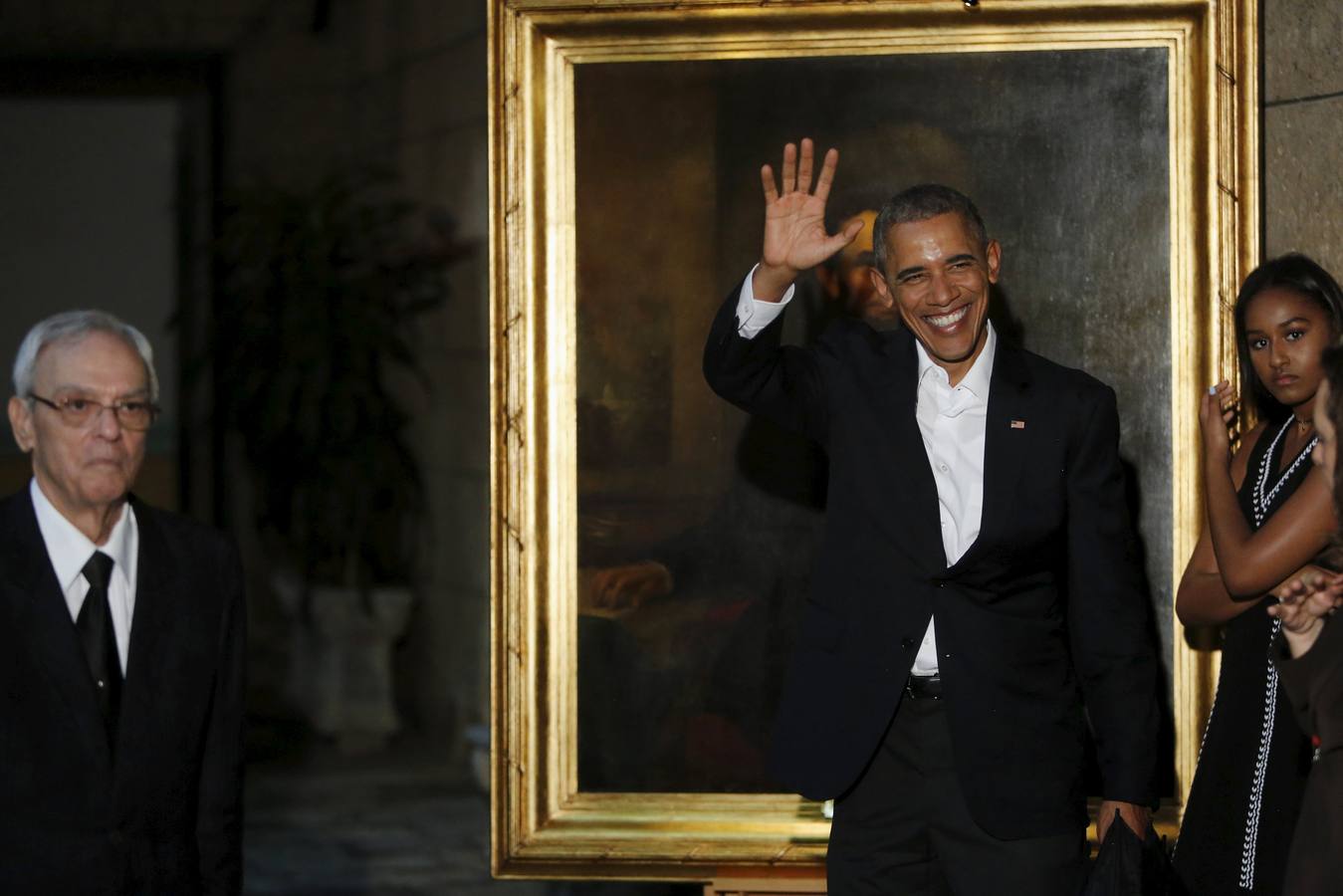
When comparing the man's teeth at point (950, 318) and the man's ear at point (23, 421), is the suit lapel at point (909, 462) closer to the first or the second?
the man's teeth at point (950, 318)

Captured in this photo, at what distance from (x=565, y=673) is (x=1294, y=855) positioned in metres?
1.70

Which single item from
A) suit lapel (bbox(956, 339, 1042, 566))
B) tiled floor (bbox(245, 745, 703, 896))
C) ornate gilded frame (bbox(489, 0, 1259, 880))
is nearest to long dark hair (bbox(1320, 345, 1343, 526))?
suit lapel (bbox(956, 339, 1042, 566))

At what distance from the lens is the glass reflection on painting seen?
3.50 meters

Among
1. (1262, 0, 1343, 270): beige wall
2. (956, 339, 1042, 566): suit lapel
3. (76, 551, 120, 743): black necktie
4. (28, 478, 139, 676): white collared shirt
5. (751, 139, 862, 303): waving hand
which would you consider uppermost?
(1262, 0, 1343, 270): beige wall

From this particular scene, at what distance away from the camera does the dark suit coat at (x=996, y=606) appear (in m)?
2.79

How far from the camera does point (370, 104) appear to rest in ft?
26.4

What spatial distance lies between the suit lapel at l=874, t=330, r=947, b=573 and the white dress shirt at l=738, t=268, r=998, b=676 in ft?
0.06

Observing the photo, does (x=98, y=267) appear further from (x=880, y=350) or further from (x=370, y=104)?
(x=880, y=350)

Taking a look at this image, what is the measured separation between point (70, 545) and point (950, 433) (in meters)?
1.46

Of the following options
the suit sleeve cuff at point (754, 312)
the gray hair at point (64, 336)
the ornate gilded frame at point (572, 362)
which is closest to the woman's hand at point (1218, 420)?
the ornate gilded frame at point (572, 362)

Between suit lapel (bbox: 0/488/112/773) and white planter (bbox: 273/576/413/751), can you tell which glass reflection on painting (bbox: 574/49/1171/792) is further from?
white planter (bbox: 273/576/413/751)

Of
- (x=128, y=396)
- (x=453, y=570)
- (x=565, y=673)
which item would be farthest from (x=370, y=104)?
(x=128, y=396)

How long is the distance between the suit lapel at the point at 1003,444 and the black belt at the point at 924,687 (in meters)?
0.20

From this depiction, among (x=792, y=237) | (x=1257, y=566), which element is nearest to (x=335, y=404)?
(x=792, y=237)
